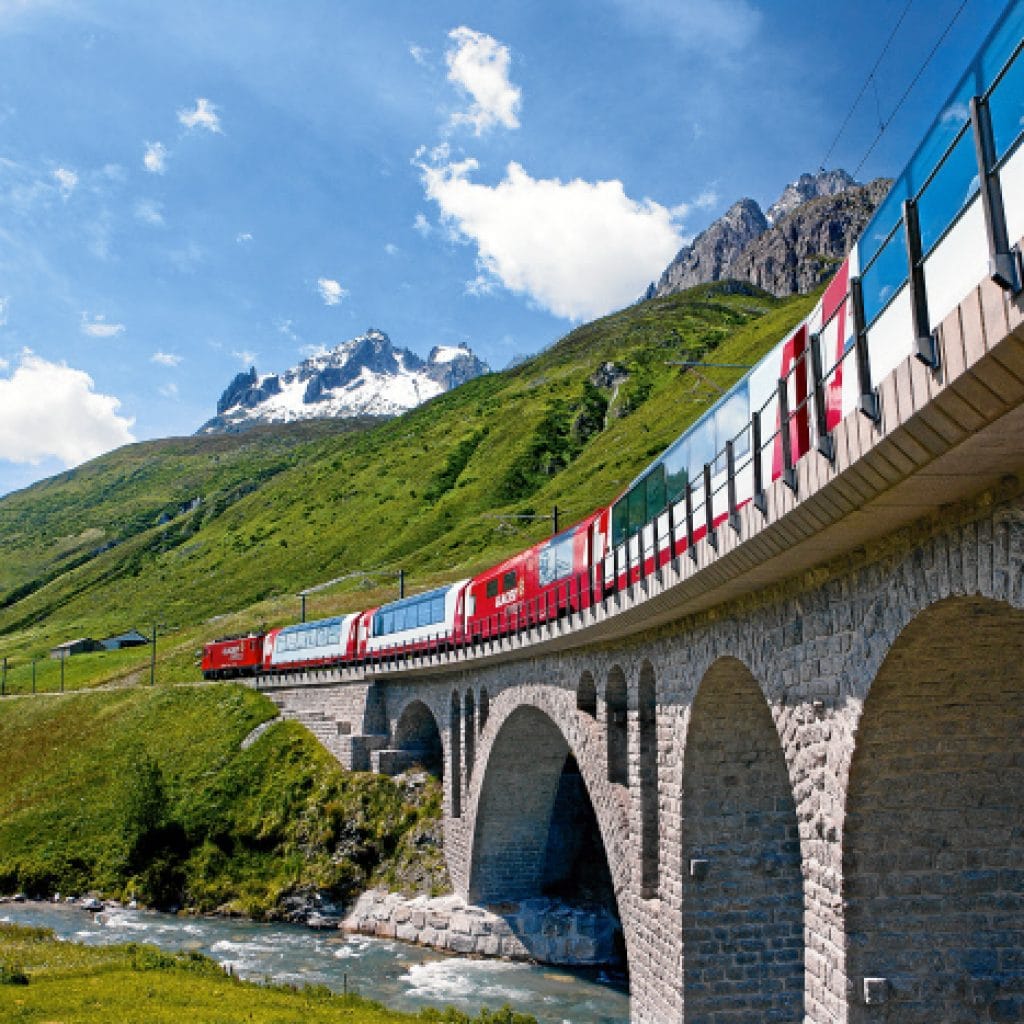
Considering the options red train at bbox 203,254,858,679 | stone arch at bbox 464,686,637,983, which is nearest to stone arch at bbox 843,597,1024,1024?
red train at bbox 203,254,858,679

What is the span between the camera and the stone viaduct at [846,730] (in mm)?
7781

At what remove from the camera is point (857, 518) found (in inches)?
367

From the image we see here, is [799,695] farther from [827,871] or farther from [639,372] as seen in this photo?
[639,372]

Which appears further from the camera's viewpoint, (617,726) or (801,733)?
(617,726)

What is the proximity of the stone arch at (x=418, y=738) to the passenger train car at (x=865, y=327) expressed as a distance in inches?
900

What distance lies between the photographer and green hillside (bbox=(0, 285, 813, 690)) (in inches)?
3949

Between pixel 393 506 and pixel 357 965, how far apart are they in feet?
319

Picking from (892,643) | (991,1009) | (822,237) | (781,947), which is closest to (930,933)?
(991,1009)

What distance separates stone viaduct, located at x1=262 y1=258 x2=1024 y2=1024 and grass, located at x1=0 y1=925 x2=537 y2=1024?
7.27 meters

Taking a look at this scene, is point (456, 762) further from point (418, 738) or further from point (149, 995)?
point (149, 995)

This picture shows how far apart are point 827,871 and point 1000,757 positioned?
8.01 ft

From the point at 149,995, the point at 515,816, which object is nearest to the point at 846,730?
the point at 149,995

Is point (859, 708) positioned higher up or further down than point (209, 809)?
higher up

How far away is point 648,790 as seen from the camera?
20.1 m
